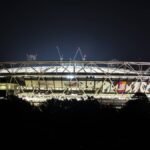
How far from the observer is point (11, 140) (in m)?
24.3

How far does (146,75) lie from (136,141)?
54702 mm

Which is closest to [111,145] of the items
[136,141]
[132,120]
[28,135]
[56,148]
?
[136,141]

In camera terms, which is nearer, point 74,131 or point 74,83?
point 74,131

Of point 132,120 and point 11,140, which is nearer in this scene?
point 11,140

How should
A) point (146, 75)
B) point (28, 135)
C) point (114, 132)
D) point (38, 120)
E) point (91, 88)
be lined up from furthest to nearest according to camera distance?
point (91, 88)
point (146, 75)
point (38, 120)
point (114, 132)
point (28, 135)

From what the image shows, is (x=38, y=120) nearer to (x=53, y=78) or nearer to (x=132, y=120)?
(x=132, y=120)

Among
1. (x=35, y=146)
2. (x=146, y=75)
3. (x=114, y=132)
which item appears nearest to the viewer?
(x=35, y=146)

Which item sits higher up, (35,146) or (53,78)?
(53,78)

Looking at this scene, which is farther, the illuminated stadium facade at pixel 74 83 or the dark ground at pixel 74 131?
the illuminated stadium facade at pixel 74 83

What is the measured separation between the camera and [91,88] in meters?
85.5

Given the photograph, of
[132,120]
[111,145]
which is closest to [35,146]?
[111,145]

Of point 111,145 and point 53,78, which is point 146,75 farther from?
point 111,145

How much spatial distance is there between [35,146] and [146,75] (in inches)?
2296

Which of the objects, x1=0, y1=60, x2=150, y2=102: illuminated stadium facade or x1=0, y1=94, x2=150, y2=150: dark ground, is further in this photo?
x1=0, y1=60, x2=150, y2=102: illuminated stadium facade
